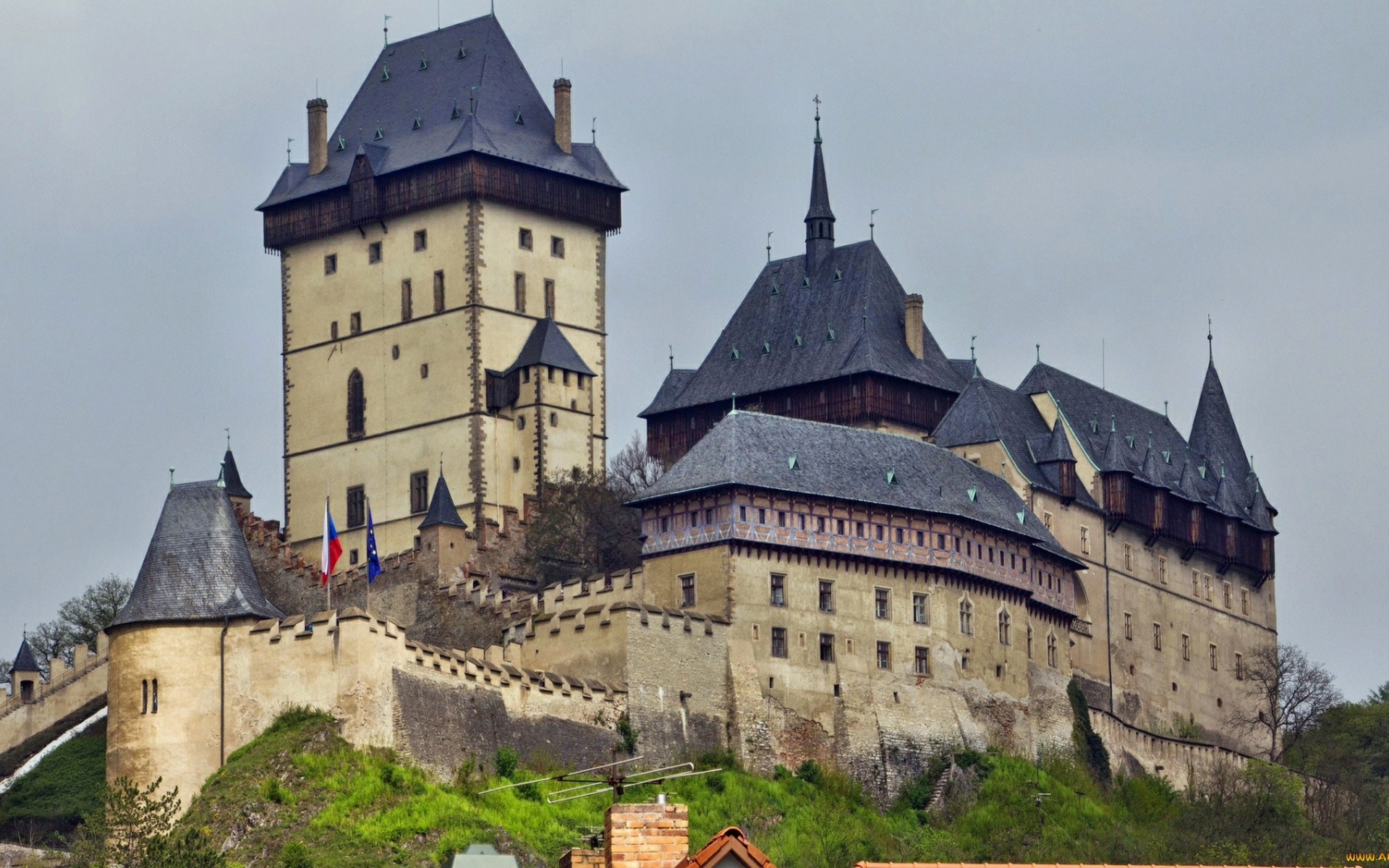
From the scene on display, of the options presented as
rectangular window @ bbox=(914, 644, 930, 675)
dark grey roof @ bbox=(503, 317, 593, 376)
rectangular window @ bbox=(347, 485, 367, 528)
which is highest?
dark grey roof @ bbox=(503, 317, 593, 376)

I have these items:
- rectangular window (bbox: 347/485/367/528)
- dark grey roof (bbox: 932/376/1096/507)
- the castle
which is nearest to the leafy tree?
the castle

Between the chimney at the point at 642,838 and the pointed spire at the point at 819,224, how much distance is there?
59366 millimetres

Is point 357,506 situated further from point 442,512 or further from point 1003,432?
point 1003,432

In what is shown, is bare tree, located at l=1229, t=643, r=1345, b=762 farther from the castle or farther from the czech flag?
the czech flag

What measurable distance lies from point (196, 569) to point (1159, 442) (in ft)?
124

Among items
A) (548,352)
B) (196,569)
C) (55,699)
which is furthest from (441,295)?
(196,569)

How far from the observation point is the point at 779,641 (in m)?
78.3

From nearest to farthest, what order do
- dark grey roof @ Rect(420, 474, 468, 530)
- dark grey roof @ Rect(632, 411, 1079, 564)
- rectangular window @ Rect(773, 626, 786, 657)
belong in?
rectangular window @ Rect(773, 626, 786, 657) < dark grey roof @ Rect(632, 411, 1079, 564) < dark grey roof @ Rect(420, 474, 468, 530)

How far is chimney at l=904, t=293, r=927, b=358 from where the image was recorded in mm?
93688

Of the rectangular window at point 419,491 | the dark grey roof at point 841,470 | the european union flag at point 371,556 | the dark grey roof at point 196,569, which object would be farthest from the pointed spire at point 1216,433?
the dark grey roof at point 196,569

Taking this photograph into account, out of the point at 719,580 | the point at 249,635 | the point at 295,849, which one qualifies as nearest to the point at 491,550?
the point at 719,580

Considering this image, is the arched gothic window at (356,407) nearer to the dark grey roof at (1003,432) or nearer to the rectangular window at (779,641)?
the dark grey roof at (1003,432)

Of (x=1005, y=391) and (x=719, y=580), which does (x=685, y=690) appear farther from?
(x=1005, y=391)

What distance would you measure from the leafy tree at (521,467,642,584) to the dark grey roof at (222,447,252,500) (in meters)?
9.67
